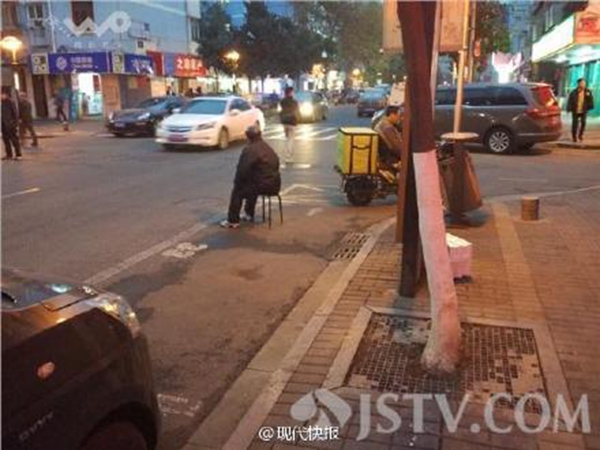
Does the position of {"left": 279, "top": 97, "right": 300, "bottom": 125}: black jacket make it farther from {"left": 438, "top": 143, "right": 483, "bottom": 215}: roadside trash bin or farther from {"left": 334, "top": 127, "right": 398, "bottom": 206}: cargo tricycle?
{"left": 438, "top": 143, "right": 483, "bottom": 215}: roadside trash bin

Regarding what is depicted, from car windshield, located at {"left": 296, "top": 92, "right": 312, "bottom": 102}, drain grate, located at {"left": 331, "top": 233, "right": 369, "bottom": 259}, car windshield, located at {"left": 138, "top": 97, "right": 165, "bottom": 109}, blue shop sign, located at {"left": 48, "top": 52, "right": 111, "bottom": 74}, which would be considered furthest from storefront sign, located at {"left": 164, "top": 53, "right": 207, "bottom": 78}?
drain grate, located at {"left": 331, "top": 233, "right": 369, "bottom": 259}

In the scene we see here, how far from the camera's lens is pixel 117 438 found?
8.91 ft

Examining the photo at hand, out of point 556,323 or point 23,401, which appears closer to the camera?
point 23,401

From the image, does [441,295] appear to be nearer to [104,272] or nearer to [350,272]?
[350,272]

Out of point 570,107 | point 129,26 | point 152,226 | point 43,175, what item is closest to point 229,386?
point 152,226

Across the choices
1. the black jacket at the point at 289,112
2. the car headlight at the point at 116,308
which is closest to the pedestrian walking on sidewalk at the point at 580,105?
the black jacket at the point at 289,112

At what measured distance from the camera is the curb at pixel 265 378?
371cm

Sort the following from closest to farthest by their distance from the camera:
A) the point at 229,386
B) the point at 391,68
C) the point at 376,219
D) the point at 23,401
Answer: the point at 23,401 < the point at 229,386 < the point at 376,219 < the point at 391,68

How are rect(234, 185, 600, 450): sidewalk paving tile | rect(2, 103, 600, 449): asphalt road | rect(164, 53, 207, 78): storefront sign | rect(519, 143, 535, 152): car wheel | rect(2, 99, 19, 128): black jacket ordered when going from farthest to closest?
rect(164, 53, 207, 78): storefront sign → rect(519, 143, 535, 152): car wheel → rect(2, 99, 19, 128): black jacket → rect(2, 103, 600, 449): asphalt road → rect(234, 185, 600, 450): sidewalk paving tile

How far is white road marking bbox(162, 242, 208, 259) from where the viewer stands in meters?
7.64

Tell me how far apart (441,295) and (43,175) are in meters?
11.6

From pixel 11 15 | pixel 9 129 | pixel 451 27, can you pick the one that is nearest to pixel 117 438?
pixel 451 27

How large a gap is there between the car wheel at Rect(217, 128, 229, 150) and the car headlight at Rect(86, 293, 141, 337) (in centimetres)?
1606

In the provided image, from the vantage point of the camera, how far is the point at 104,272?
6898 mm
